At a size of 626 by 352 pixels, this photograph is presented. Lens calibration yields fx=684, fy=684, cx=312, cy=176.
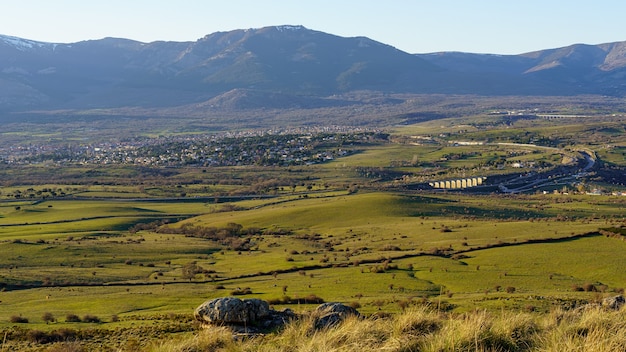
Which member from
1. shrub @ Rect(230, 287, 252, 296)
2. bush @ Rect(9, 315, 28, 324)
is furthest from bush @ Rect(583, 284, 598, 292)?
bush @ Rect(9, 315, 28, 324)

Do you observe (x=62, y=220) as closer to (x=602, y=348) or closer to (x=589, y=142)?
(x=602, y=348)

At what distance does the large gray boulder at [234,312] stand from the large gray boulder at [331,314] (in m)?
2.04

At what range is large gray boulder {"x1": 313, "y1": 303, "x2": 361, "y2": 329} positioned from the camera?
1691 cm

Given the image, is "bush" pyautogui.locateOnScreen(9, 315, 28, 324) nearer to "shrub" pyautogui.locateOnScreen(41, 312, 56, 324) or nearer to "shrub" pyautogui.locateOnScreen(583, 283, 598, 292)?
"shrub" pyautogui.locateOnScreen(41, 312, 56, 324)

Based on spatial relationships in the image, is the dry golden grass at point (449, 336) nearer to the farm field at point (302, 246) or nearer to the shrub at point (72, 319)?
the farm field at point (302, 246)

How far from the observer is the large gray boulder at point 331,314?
16909mm

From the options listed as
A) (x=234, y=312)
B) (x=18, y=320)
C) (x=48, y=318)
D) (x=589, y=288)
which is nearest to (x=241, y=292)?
(x=48, y=318)

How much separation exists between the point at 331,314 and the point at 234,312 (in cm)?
336

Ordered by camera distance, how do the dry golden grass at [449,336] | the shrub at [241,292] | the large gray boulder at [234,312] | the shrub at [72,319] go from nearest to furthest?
the dry golden grass at [449,336] < the large gray boulder at [234,312] < the shrub at [72,319] < the shrub at [241,292]

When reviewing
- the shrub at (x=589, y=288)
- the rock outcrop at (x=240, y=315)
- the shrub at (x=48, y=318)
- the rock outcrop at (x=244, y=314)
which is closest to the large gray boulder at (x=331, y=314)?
the rock outcrop at (x=244, y=314)

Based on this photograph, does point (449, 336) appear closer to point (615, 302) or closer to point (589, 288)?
point (615, 302)

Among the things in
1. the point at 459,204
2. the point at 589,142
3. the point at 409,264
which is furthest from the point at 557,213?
the point at 589,142

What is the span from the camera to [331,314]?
59.3 feet

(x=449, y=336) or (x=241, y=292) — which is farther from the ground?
(x=449, y=336)
